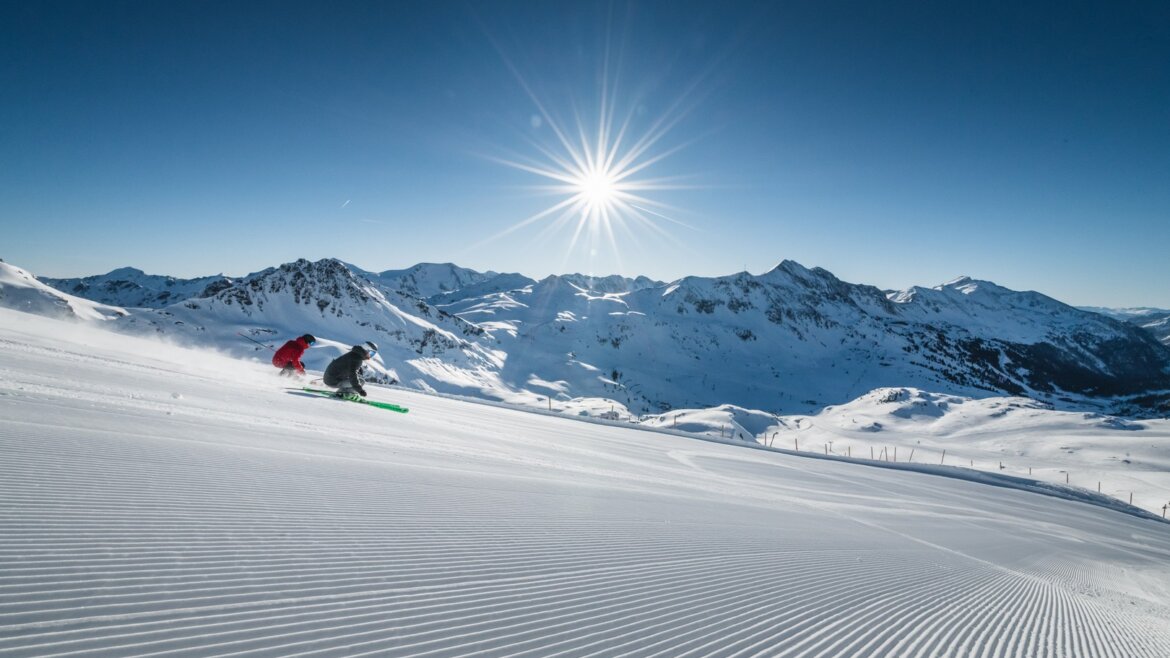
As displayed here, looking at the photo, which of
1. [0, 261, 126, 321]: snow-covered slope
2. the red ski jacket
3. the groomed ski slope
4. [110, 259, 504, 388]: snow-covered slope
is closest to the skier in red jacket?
the red ski jacket

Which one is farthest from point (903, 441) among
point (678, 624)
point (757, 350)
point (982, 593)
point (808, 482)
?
point (757, 350)

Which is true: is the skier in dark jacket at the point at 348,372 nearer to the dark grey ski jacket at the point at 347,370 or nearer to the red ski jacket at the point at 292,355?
the dark grey ski jacket at the point at 347,370

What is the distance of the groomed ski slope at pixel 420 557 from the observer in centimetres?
265

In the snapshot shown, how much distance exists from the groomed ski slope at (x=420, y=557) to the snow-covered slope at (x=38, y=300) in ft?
295

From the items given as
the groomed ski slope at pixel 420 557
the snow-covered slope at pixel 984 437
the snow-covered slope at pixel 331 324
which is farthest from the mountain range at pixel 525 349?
the groomed ski slope at pixel 420 557

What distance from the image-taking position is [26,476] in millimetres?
3789

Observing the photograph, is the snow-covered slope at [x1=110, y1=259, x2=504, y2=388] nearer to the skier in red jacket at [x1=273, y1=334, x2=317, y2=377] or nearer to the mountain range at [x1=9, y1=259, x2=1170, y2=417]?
the mountain range at [x1=9, y1=259, x2=1170, y2=417]

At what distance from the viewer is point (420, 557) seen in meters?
3.81

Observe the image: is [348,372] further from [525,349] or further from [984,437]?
[525,349]

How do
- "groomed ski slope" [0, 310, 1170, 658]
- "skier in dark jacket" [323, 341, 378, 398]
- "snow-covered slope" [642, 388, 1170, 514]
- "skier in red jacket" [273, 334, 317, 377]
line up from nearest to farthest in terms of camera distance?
"groomed ski slope" [0, 310, 1170, 658] → "skier in dark jacket" [323, 341, 378, 398] → "skier in red jacket" [273, 334, 317, 377] → "snow-covered slope" [642, 388, 1170, 514]

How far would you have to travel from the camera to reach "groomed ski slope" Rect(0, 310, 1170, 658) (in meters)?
2.65

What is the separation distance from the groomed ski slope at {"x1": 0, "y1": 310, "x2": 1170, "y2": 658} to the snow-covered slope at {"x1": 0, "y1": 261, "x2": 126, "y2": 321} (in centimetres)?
8988

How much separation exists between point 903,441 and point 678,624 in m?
85.8

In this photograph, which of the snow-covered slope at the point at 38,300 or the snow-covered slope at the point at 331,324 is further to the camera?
the snow-covered slope at the point at 331,324
